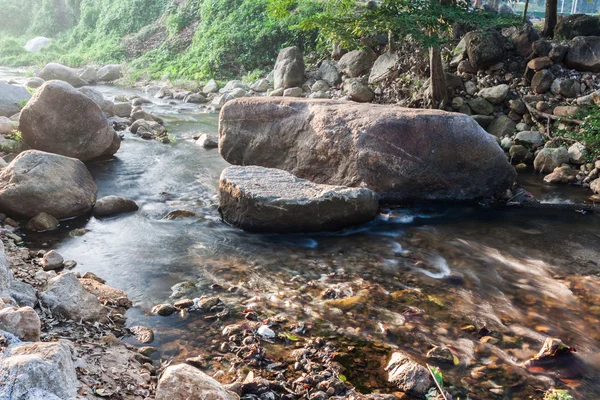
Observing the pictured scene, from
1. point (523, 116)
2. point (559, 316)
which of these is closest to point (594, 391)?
point (559, 316)

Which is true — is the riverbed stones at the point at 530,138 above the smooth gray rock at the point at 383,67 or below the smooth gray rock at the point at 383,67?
below

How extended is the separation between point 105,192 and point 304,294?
15.0 feet

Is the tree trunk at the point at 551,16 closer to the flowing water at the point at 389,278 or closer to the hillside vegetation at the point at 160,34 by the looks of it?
the flowing water at the point at 389,278

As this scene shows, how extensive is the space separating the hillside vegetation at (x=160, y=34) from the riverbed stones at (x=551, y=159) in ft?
23.5

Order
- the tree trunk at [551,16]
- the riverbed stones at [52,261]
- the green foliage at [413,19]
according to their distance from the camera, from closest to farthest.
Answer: the riverbed stones at [52,261] → the green foliage at [413,19] → the tree trunk at [551,16]

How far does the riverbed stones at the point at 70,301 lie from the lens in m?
4.02

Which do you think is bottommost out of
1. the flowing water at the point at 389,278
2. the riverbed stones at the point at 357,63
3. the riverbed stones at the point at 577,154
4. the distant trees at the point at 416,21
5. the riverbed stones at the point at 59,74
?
the flowing water at the point at 389,278

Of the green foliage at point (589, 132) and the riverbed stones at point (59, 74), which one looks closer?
the green foliage at point (589, 132)

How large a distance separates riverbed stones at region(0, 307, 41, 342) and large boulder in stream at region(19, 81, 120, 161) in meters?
6.27

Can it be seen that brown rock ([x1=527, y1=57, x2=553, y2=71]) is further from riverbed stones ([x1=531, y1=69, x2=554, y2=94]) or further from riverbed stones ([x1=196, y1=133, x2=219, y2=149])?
riverbed stones ([x1=196, y1=133, x2=219, y2=149])

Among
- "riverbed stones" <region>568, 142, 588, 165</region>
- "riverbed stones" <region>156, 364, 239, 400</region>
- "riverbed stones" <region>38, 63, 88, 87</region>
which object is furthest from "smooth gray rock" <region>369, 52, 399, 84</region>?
"riverbed stones" <region>156, 364, 239, 400</region>

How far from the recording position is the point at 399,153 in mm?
7262

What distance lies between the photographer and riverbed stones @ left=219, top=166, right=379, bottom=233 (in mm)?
6320

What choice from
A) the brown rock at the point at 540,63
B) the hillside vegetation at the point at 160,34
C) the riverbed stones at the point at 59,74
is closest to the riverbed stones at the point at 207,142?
the hillside vegetation at the point at 160,34
